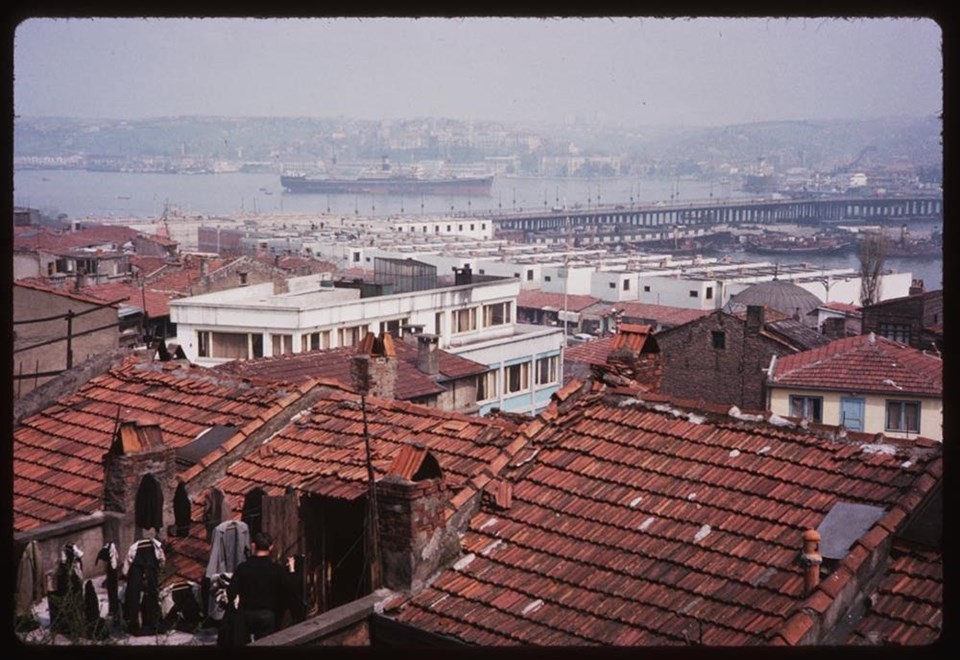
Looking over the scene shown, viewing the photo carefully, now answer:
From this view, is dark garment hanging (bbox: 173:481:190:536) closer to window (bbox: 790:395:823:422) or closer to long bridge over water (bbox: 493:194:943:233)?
window (bbox: 790:395:823:422)

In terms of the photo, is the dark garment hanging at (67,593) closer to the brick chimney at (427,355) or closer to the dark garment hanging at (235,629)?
the dark garment hanging at (235,629)

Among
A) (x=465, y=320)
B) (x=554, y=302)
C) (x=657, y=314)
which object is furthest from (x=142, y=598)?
(x=554, y=302)

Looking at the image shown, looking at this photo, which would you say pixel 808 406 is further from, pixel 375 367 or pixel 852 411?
pixel 375 367

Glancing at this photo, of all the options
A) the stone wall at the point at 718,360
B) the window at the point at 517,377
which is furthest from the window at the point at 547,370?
the stone wall at the point at 718,360

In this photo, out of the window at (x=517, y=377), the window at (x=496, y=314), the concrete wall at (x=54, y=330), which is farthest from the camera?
the window at (x=496, y=314)

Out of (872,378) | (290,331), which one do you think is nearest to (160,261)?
(290,331)

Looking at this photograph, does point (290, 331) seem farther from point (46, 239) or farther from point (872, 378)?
point (46, 239)
